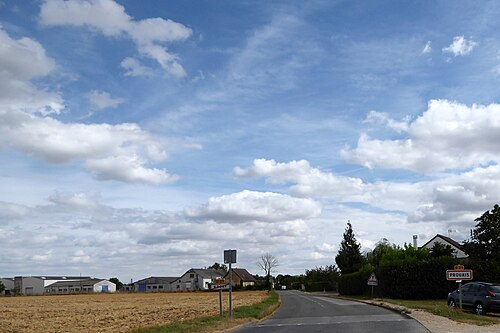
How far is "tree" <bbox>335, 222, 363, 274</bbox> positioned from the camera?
271 feet

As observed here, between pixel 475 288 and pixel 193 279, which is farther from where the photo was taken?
pixel 193 279

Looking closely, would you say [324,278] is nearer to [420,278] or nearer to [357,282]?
[357,282]

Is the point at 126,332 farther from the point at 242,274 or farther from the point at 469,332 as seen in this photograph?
the point at 242,274

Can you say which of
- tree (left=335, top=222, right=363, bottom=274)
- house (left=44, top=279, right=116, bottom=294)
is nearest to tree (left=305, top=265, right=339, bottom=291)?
tree (left=335, top=222, right=363, bottom=274)

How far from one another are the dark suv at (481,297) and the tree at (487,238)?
15.2m

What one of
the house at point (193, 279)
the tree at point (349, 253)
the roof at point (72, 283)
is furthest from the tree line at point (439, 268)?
the roof at point (72, 283)

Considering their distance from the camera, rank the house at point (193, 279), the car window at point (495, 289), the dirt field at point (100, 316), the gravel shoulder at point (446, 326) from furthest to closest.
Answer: the house at point (193, 279)
the dirt field at point (100, 316)
the car window at point (495, 289)
the gravel shoulder at point (446, 326)

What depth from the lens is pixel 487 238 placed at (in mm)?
42812

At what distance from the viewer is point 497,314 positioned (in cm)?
2739

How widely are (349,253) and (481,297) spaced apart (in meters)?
56.6

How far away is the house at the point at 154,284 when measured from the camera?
17362 cm

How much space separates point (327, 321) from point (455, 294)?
30.2ft

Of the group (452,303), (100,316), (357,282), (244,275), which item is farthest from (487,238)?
(244,275)

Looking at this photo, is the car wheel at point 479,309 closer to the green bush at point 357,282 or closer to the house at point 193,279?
the green bush at point 357,282
